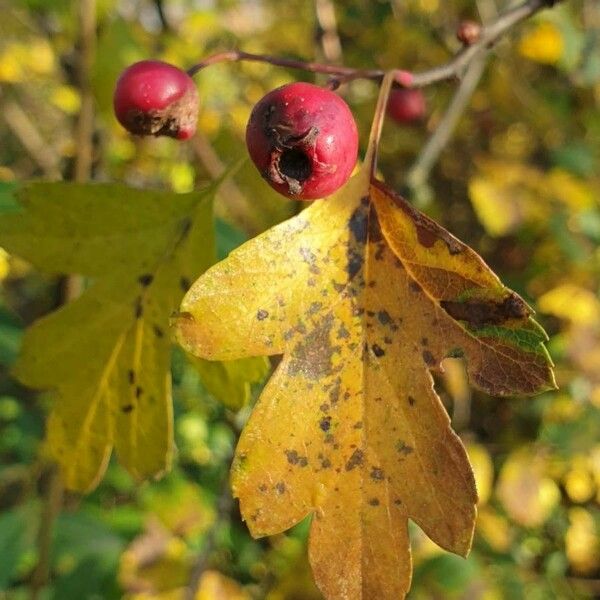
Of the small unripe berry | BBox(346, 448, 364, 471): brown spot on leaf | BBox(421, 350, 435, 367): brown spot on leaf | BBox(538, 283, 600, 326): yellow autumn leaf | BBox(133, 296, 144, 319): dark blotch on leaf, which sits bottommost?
BBox(538, 283, 600, 326): yellow autumn leaf

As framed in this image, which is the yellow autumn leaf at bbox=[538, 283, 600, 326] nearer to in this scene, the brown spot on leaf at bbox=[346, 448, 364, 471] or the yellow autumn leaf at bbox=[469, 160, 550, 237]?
the yellow autumn leaf at bbox=[469, 160, 550, 237]

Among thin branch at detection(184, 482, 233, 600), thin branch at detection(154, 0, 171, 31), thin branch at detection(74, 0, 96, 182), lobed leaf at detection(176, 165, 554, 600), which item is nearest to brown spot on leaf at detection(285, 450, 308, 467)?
lobed leaf at detection(176, 165, 554, 600)

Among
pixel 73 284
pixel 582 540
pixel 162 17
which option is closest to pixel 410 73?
pixel 73 284

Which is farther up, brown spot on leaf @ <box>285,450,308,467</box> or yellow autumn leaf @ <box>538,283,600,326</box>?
brown spot on leaf @ <box>285,450,308,467</box>

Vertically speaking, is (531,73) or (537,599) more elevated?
(531,73)

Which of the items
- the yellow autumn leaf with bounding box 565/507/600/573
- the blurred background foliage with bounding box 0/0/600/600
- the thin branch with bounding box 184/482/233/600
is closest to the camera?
the thin branch with bounding box 184/482/233/600

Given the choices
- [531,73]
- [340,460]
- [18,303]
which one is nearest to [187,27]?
[531,73]

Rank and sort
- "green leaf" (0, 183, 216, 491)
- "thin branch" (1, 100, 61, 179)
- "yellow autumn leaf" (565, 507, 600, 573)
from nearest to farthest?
1. "green leaf" (0, 183, 216, 491)
2. "thin branch" (1, 100, 61, 179)
3. "yellow autumn leaf" (565, 507, 600, 573)

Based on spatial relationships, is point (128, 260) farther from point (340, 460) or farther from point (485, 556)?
point (485, 556)
